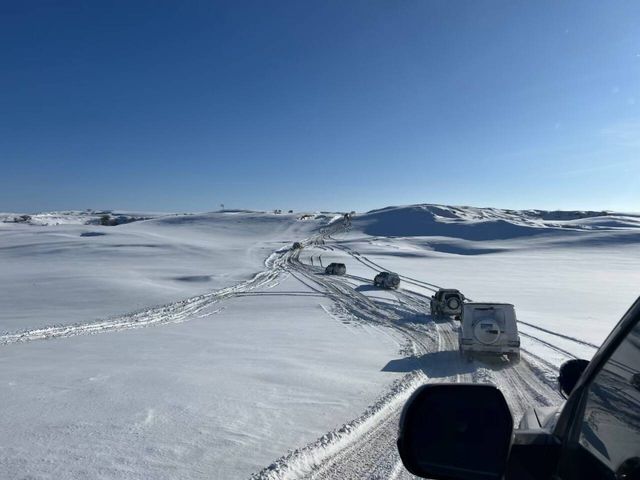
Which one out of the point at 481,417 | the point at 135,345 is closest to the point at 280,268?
the point at 135,345

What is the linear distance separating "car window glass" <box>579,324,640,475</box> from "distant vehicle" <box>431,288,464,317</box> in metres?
17.7

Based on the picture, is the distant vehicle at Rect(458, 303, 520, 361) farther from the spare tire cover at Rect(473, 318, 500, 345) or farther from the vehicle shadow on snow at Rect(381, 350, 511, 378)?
the vehicle shadow on snow at Rect(381, 350, 511, 378)

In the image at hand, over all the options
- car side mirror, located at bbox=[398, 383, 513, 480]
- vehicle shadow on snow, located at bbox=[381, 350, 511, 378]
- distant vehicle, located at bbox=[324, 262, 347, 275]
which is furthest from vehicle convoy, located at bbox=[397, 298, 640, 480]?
distant vehicle, located at bbox=[324, 262, 347, 275]

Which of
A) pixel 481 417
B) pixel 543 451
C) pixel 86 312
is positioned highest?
pixel 481 417

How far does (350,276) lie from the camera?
38031mm

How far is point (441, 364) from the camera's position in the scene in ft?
39.9

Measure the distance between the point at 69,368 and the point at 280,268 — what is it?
33.5 meters

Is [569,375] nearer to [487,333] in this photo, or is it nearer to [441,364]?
[441,364]

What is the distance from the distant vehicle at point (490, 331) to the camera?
39.9ft

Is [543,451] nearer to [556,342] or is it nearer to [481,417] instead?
[481,417]

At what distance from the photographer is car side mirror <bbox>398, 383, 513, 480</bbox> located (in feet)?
6.02

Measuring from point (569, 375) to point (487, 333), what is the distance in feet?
33.9

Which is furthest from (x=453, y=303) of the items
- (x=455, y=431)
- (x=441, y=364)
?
(x=455, y=431)

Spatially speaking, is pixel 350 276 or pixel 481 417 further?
pixel 350 276
